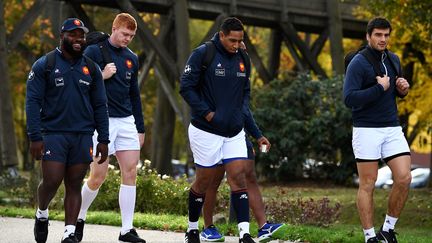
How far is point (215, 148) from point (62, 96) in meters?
1.37

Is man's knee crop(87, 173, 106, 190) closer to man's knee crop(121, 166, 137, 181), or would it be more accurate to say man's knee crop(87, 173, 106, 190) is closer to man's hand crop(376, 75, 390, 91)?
man's knee crop(121, 166, 137, 181)

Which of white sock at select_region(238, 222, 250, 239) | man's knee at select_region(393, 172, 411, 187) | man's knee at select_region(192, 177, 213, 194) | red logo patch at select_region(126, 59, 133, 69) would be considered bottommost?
white sock at select_region(238, 222, 250, 239)

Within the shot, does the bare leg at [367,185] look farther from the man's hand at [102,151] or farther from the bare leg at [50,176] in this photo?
the bare leg at [50,176]

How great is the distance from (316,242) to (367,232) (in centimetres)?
78

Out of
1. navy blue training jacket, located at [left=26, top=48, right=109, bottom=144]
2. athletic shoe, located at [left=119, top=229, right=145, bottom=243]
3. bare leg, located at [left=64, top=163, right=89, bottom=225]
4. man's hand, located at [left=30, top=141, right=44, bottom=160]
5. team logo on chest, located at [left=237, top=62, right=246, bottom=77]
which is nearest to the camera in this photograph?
man's hand, located at [left=30, top=141, right=44, bottom=160]

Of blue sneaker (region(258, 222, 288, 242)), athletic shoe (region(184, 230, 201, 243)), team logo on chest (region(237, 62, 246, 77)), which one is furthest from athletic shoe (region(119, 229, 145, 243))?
team logo on chest (region(237, 62, 246, 77))

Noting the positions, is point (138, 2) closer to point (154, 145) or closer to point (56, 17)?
point (56, 17)

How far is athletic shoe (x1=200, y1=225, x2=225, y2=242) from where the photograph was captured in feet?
33.3

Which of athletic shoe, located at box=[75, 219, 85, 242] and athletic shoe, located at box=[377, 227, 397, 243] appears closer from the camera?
athletic shoe, located at box=[377, 227, 397, 243]

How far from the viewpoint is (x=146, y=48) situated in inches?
1023

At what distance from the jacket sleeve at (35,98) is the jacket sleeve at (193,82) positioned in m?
1.19

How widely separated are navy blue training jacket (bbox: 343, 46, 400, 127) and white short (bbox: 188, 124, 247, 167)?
104 centimetres

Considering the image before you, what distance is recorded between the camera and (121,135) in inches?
388

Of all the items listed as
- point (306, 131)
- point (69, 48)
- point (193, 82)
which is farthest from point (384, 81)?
point (306, 131)
